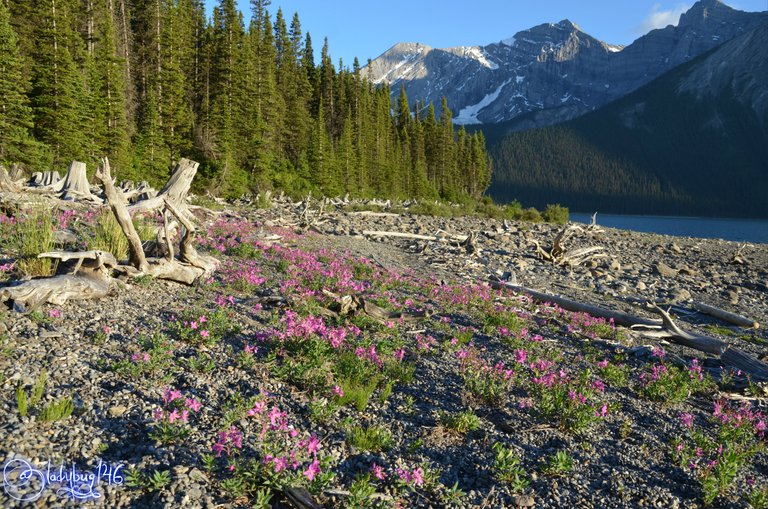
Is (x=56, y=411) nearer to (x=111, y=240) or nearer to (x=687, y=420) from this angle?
(x=111, y=240)

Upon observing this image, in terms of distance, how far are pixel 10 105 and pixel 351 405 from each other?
86.2 ft

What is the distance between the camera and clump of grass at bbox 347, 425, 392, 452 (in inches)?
173

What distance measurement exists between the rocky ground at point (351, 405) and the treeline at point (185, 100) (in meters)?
21.9

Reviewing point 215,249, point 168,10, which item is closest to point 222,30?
point 168,10

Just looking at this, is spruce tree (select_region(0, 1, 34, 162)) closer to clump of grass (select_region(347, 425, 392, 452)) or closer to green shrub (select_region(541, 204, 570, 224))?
clump of grass (select_region(347, 425, 392, 452))

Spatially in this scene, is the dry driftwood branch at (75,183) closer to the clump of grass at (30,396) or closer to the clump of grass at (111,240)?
the clump of grass at (111,240)

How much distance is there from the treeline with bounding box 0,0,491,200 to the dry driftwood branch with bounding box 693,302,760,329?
28.0m

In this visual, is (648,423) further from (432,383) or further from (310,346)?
(310,346)

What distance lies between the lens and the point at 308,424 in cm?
470

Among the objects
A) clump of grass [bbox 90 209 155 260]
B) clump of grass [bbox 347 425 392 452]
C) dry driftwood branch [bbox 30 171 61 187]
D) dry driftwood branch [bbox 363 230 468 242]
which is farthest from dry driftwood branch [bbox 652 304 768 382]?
dry driftwood branch [bbox 30 171 61 187]

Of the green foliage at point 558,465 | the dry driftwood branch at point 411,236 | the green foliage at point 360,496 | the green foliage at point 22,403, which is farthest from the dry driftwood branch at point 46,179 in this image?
the green foliage at point 558,465

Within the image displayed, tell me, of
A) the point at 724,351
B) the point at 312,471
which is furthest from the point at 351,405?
the point at 724,351

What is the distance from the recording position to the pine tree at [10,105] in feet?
70.3

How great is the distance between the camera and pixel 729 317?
38.5ft
